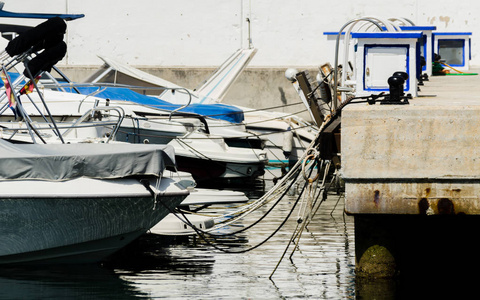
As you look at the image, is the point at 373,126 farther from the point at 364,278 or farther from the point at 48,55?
the point at 48,55

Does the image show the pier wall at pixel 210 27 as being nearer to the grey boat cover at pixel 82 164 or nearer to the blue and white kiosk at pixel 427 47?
the blue and white kiosk at pixel 427 47

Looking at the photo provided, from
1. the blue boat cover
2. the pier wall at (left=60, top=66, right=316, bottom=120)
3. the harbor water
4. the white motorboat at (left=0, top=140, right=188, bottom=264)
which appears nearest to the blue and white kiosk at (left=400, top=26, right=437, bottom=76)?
the blue boat cover

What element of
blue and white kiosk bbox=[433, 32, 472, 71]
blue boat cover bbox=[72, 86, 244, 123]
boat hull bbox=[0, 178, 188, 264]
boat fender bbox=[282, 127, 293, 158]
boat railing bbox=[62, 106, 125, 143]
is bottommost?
boat fender bbox=[282, 127, 293, 158]

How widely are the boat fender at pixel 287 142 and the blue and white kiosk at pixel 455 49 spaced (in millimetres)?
3895

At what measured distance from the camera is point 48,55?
10.1 m

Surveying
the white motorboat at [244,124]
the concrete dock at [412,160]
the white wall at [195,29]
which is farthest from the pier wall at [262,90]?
the concrete dock at [412,160]

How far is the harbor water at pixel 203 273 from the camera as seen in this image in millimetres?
7547

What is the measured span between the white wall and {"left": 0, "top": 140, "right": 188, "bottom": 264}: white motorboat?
15.7 metres

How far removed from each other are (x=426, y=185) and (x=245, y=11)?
18.0 metres

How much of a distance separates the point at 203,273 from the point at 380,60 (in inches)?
105

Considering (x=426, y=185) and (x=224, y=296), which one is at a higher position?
(x=426, y=185)

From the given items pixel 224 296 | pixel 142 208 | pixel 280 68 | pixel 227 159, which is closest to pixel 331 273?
pixel 224 296

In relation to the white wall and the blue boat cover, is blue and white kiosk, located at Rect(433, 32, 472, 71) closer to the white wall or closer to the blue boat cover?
the white wall

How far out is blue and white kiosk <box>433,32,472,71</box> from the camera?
61.7 ft
